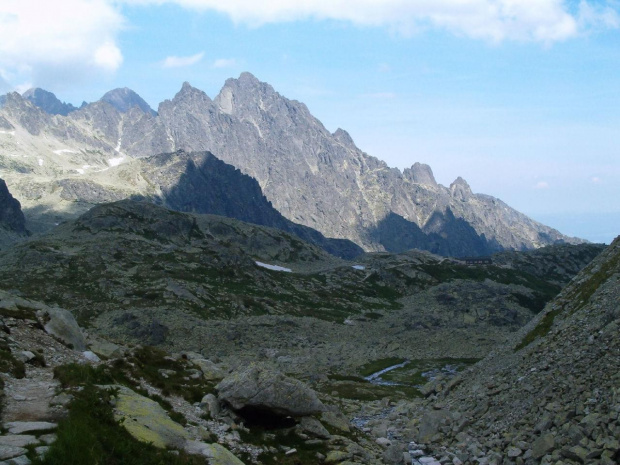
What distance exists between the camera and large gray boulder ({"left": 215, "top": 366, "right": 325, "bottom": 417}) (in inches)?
1154

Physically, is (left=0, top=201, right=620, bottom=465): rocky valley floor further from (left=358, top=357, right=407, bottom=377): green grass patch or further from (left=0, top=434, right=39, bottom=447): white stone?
(left=358, top=357, right=407, bottom=377): green grass patch

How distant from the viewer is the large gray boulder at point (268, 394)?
29312 millimetres

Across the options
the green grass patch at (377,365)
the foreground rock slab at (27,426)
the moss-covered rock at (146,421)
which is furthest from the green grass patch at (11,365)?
the green grass patch at (377,365)

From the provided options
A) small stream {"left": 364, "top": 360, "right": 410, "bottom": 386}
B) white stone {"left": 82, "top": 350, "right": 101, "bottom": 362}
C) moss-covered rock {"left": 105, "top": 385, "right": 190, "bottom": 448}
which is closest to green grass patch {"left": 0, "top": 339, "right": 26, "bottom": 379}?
moss-covered rock {"left": 105, "top": 385, "right": 190, "bottom": 448}

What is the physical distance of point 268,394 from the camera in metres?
29.5

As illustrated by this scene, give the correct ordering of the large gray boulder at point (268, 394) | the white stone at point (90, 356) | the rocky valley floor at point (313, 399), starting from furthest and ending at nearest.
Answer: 1. the white stone at point (90, 356)
2. the large gray boulder at point (268, 394)
3. the rocky valley floor at point (313, 399)

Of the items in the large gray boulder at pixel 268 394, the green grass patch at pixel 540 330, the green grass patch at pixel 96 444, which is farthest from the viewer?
the green grass patch at pixel 540 330

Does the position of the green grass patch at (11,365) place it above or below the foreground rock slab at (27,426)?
below

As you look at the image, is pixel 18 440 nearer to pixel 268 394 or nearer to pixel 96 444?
pixel 96 444

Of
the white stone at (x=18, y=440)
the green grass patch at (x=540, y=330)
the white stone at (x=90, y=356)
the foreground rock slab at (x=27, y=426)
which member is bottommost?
the white stone at (x=90, y=356)

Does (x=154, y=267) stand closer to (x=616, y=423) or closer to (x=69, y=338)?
(x=69, y=338)

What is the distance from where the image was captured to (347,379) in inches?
2950

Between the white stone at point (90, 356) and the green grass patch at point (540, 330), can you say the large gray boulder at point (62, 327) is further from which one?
the green grass patch at point (540, 330)

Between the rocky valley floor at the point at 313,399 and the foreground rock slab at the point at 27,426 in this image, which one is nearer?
the foreground rock slab at the point at 27,426
